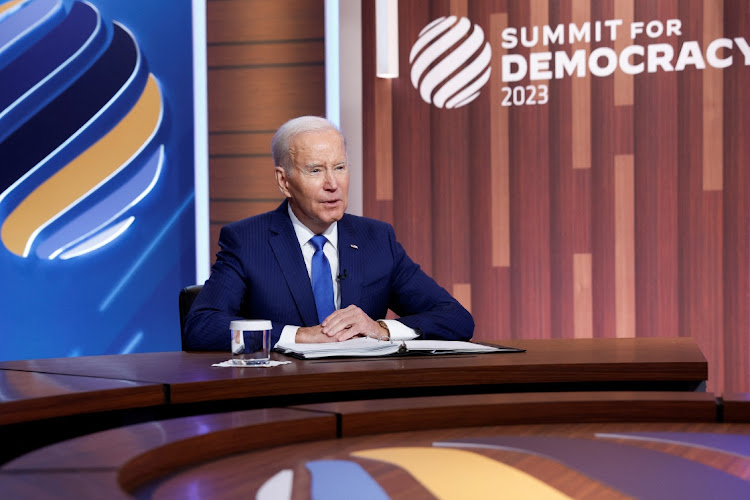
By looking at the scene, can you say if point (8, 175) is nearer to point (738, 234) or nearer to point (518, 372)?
point (518, 372)

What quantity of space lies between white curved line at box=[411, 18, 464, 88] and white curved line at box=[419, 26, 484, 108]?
36 mm

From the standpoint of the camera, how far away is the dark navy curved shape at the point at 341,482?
0.93 meters

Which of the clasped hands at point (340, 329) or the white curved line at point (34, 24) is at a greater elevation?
the white curved line at point (34, 24)

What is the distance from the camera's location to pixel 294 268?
2.43m

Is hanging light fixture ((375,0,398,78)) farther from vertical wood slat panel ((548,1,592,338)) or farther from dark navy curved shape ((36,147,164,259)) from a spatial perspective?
dark navy curved shape ((36,147,164,259))

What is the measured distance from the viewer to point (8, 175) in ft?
12.7

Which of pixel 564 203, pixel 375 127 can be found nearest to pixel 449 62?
pixel 375 127

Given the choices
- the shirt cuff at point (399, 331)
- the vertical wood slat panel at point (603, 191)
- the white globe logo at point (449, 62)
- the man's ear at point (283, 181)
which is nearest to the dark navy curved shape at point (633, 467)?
the shirt cuff at point (399, 331)

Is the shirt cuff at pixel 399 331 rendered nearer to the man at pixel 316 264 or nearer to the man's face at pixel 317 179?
the man at pixel 316 264

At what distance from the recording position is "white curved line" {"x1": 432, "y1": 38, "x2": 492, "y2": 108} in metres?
3.87

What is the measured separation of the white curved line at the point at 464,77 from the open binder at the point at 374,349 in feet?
7.06

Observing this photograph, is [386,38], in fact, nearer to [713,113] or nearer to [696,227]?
[713,113]

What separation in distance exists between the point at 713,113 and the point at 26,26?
3071mm

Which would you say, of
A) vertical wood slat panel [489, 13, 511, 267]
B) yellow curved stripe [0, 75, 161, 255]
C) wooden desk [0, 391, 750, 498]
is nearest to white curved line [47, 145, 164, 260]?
yellow curved stripe [0, 75, 161, 255]
